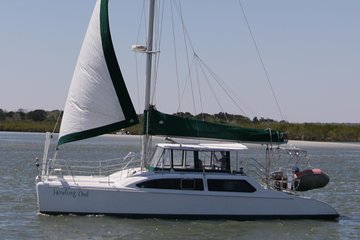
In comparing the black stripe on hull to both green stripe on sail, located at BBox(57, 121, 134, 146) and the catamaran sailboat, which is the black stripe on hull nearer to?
the catamaran sailboat

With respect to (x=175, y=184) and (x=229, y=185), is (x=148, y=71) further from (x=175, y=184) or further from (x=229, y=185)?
(x=229, y=185)

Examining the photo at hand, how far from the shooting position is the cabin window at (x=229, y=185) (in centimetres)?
2400

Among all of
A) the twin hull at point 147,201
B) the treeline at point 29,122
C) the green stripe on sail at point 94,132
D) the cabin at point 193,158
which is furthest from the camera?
the treeline at point 29,122

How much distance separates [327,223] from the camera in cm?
2488

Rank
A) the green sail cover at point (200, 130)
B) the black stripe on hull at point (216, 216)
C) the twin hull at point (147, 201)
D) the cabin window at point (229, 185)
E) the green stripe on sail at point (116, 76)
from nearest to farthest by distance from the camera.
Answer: the twin hull at point (147, 201)
the black stripe on hull at point (216, 216)
the cabin window at point (229, 185)
the green stripe on sail at point (116, 76)
the green sail cover at point (200, 130)

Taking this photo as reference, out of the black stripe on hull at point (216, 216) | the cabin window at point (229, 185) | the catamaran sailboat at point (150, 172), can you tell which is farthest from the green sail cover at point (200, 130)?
the black stripe on hull at point (216, 216)

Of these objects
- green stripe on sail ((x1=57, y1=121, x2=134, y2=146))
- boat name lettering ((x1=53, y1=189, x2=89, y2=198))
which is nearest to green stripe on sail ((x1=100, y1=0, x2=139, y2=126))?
green stripe on sail ((x1=57, y1=121, x2=134, y2=146))

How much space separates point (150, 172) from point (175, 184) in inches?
32.4

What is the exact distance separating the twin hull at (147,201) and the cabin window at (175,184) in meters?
0.14

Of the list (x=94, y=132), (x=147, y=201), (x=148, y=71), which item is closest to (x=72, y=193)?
(x=94, y=132)

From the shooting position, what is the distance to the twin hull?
23.5m

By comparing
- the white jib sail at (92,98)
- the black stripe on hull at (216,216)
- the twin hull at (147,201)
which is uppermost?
the white jib sail at (92,98)

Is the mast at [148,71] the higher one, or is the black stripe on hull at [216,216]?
the mast at [148,71]

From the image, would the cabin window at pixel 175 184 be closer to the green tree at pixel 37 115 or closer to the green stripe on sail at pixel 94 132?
the green stripe on sail at pixel 94 132
